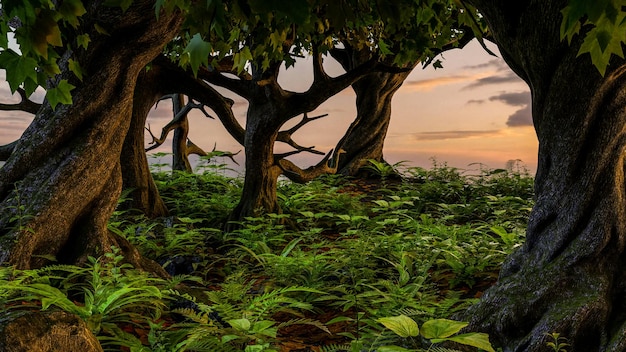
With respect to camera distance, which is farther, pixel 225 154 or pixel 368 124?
pixel 368 124

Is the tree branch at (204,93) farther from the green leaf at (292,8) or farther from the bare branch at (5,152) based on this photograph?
the green leaf at (292,8)

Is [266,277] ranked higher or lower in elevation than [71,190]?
lower

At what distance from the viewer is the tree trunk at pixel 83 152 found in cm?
506

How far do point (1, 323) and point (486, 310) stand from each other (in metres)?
3.08

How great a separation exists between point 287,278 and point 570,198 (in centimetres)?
307

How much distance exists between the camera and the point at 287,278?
6016mm

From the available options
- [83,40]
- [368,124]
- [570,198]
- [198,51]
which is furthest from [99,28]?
[368,124]

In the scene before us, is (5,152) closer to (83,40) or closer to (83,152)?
(83,152)

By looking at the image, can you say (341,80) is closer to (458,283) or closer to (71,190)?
(458,283)

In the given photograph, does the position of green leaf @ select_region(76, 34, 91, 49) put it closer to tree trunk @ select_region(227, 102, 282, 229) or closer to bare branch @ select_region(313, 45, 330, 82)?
tree trunk @ select_region(227, 102, 282, 229)

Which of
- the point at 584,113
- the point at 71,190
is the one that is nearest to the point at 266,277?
the point at 71,190

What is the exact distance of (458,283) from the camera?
582 cm

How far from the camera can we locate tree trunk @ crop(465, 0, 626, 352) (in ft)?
12.3

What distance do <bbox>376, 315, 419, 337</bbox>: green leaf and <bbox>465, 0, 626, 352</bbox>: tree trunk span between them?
4.56 ft
